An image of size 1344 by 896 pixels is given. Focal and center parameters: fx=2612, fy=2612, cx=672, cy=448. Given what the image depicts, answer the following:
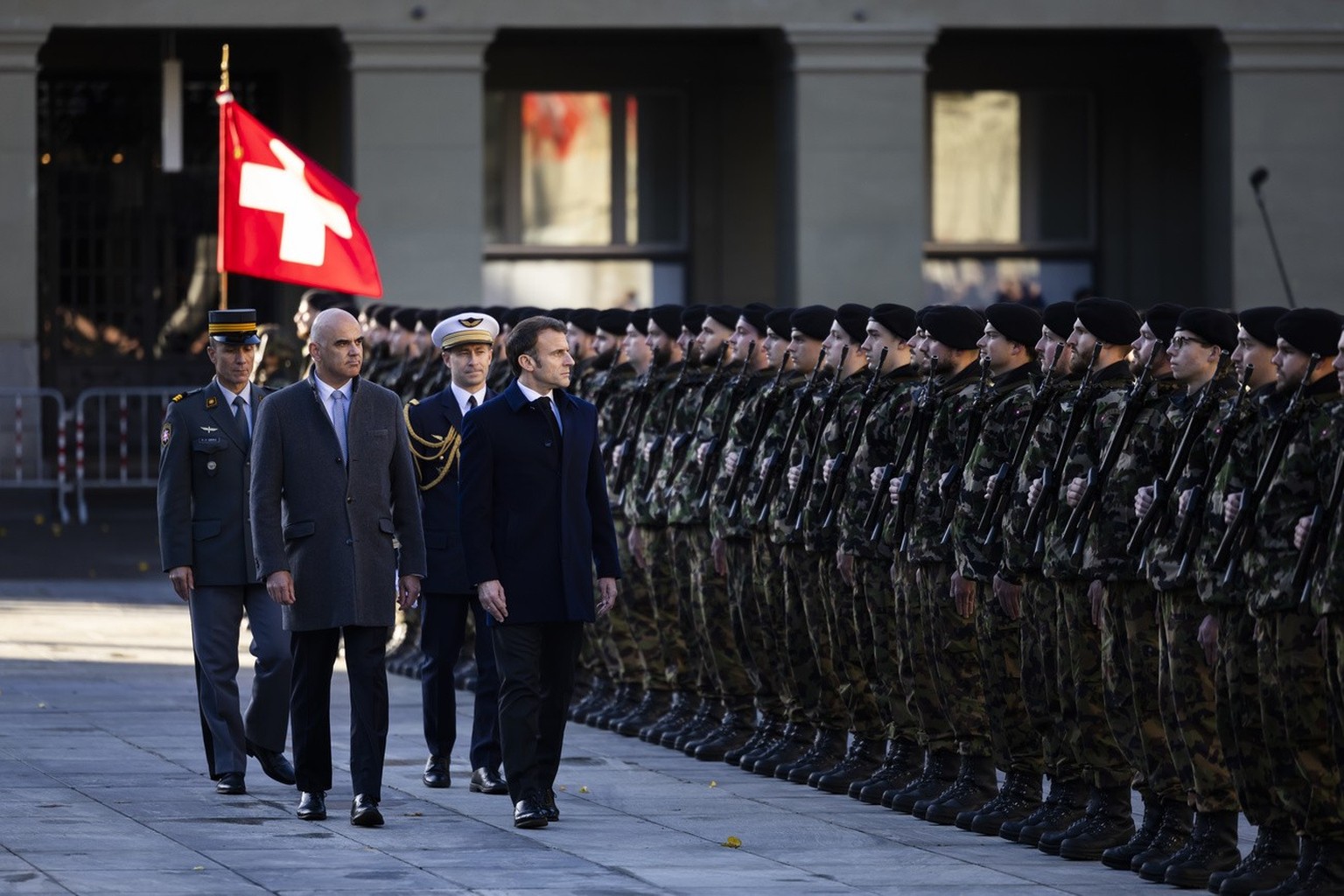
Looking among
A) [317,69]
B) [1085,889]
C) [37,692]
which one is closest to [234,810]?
[1085,889]

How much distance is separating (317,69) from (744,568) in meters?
16.1

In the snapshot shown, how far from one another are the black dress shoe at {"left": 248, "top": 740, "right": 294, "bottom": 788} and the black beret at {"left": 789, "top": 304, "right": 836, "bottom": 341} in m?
3.05

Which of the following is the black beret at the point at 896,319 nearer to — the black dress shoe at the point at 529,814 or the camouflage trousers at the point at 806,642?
the camouflage trousers at the point at 806,642

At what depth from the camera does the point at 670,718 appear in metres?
13.0

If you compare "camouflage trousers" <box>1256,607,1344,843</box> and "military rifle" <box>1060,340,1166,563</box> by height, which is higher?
"military rifle" <box>1060,340,1166,563</box>

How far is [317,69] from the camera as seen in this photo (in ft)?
89.4

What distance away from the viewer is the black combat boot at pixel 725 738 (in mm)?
12336

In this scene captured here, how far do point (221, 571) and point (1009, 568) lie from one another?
3.37 m

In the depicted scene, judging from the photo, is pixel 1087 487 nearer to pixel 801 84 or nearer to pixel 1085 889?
pixel 1085 889

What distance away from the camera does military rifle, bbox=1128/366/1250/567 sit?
896cm

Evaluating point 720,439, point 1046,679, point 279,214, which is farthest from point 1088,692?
point 279,214

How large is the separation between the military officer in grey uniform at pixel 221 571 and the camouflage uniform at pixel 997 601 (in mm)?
2935

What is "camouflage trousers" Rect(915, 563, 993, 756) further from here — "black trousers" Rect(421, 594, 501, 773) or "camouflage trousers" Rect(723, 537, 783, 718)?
"black trousers" Rect(421, 594, 501, 773)

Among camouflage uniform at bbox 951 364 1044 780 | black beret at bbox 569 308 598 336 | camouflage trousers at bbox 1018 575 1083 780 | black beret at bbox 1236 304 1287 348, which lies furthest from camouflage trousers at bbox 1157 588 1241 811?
black beret at bbox 569 308 598 336
